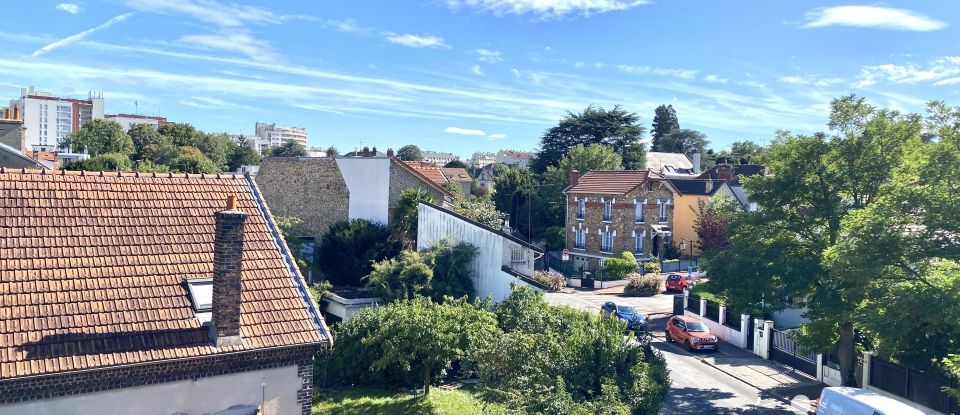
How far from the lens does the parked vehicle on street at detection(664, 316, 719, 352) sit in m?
26.0

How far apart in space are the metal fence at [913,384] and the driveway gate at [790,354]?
3497mm

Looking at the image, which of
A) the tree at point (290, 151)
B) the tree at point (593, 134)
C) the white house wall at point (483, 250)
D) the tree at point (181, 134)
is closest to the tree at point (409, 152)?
the tree at point (290, 151)

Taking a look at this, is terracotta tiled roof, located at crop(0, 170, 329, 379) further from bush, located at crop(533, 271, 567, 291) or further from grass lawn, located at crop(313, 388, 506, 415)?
bush, located at crop(533, 271, 567, 291)

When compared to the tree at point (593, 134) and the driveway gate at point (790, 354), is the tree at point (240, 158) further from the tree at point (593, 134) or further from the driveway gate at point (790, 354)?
the driveway gate at point (790, 354)

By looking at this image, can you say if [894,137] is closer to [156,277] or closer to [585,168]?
[156,277]

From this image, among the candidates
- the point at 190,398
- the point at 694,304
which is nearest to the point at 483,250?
the point at 694,304

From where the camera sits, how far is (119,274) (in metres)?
11.9

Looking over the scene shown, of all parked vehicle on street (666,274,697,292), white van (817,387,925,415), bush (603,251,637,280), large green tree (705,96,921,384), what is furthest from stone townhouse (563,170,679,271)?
white van (817,387,925,415)

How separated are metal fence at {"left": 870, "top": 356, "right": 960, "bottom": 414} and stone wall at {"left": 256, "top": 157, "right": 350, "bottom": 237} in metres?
28.6

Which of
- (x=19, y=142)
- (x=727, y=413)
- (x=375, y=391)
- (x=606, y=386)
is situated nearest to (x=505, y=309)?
(x=375, y=391)

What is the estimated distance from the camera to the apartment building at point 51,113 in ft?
Result: 415

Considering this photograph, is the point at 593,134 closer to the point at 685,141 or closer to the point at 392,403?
the point at 685,141

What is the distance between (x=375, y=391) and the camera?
19828mm

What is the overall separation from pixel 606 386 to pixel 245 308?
22.8 feet
